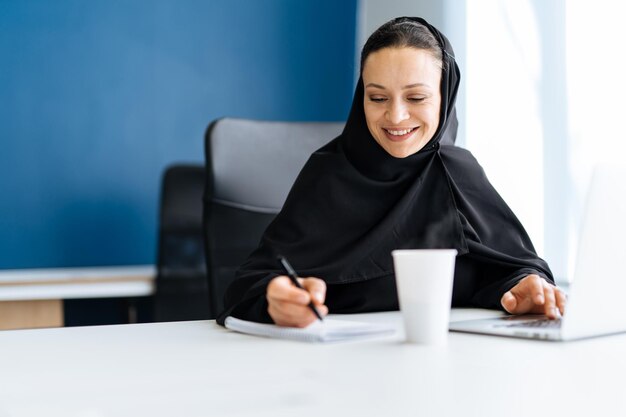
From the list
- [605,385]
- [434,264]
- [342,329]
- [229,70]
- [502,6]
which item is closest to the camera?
[605,385]

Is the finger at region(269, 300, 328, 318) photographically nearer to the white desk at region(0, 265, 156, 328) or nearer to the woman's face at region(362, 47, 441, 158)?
the woman's face at region(362, 47, 441, 158)

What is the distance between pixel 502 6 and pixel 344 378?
212 centimetres

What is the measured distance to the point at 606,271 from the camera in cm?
100

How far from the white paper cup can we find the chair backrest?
1124mm

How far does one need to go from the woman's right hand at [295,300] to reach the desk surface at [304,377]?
0.05 metres

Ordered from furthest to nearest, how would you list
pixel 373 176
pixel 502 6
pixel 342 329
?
pixel 502 6 < pixel 373 176 < pixel 342 329

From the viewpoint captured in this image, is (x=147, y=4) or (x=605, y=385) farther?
(x=147, y=4)

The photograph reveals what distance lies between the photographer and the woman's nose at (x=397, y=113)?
1573 millimetres

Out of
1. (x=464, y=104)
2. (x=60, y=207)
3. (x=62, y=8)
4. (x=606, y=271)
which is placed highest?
(x=62, y=8)

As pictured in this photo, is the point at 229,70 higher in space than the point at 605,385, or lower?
higher

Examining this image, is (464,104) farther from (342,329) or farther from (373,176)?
(342,329)

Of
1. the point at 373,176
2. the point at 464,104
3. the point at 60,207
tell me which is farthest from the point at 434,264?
the point at 60,207

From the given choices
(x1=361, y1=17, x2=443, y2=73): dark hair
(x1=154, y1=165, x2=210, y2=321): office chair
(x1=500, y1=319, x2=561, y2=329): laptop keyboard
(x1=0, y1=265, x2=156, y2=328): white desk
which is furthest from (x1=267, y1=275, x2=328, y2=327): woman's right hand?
(x1=154, y1=165, x2=210, y2=321): office chair

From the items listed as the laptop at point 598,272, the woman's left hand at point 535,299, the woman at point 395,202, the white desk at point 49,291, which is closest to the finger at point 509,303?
the woman's left hand at point 535,299
